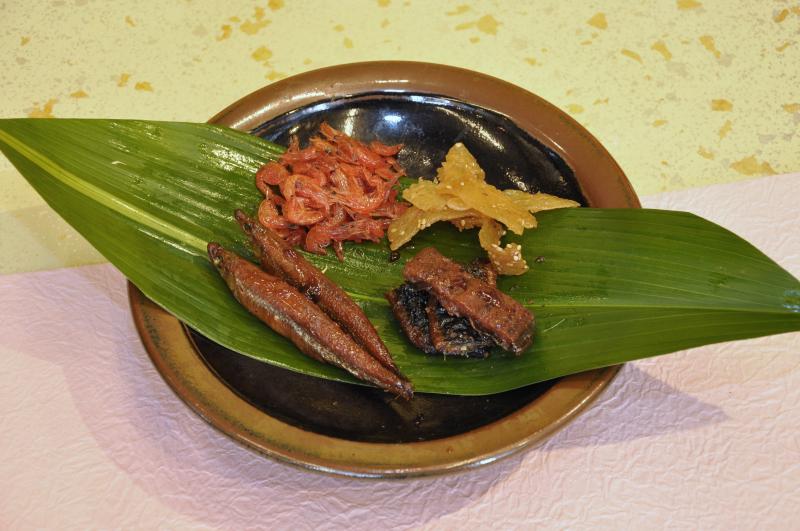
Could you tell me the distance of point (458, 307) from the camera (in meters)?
2.64

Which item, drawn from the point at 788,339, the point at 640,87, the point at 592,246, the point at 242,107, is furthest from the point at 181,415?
the point at 640,87

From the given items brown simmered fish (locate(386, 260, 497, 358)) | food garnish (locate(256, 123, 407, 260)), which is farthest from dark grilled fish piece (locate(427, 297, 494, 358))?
food garnish (locate(256, 123, 407, 260))

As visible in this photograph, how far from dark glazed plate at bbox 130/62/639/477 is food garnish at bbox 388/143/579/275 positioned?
0.27 metres

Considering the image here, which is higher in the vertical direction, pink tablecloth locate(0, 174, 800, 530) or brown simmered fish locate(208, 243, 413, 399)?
brown simmered fish locate(208, 243, 413, 399)

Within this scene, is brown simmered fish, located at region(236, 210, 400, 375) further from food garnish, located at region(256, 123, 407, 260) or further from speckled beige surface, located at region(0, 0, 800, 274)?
speckled beige surface, located at region(0, 0, 800, 274)

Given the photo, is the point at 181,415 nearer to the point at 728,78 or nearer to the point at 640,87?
the point at 640,87

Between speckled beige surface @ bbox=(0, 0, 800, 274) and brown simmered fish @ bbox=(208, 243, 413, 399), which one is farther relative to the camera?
speckled beige surface @ bbox=(0, 0, 800, 274)

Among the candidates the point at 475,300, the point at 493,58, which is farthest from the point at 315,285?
the point at 493,58

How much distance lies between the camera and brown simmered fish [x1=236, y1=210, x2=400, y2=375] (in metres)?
2.68

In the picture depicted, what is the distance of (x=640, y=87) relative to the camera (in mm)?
4375

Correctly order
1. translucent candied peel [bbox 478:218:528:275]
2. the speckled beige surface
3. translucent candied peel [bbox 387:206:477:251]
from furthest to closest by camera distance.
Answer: the speckled beige surface < translucent candied peel [bbox 387:206:477:251] < translucent candied peel [bbox 478:218:528:275]

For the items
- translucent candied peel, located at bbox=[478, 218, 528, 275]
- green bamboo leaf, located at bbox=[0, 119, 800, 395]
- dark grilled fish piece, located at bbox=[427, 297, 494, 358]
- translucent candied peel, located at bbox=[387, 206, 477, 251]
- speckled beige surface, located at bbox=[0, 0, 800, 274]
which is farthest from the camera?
speckled beige surface, located at bbox=[0, 0, 800, 274]

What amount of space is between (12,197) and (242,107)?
1492 mm

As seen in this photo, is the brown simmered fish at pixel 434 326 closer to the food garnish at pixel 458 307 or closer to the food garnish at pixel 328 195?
the food garnish at pixel 458 307
